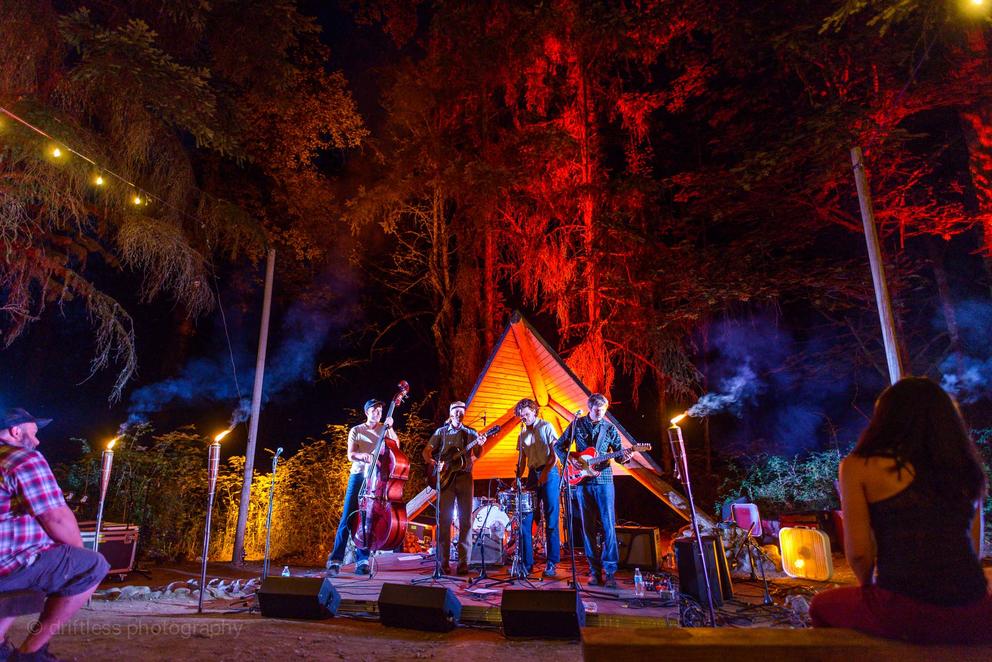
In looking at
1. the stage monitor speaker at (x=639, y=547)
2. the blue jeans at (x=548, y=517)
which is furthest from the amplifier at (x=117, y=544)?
the stage monitor speaker at (x=639, y=547)

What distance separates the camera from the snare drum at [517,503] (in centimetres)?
683

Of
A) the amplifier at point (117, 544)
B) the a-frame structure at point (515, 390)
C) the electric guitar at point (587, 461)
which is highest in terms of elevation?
the a-frame structure at point (515, 390)

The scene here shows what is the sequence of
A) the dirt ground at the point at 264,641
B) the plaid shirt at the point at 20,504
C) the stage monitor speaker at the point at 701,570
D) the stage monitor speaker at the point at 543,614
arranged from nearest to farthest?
the plaid shirt at the point at 20,504 → the dirt ground at the point at 264,641 → the stage monitor speaker at the point at 543,614 → the stage monitor speaker at the point at 701,570

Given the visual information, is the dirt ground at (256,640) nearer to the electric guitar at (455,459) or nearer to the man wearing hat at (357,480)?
the man wearing hat at (357,480)

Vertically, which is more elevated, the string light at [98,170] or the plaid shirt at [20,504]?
the string light at [98,170]

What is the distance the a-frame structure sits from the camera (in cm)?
859

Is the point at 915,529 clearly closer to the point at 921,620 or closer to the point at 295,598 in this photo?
the point at 921,620

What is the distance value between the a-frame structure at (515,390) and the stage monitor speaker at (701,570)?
195 centimetres

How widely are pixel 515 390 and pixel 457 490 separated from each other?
294 centimetres

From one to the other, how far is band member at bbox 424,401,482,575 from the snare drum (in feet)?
1.55

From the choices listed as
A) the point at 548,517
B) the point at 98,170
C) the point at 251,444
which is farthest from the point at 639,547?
the point at 98,170

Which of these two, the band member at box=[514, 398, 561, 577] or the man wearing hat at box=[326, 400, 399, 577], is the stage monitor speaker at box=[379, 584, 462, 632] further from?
the man wearing hat at box=[326, 400, 399, 577]

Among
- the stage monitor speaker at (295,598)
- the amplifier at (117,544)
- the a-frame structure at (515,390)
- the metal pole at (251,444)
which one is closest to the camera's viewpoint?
the stage monitor speaker at (295,598)

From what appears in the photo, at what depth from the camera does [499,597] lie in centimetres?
562
